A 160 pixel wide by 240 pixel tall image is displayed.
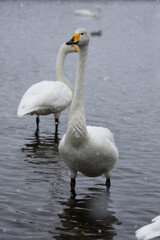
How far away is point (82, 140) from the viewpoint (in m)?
6.45

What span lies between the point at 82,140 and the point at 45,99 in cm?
424

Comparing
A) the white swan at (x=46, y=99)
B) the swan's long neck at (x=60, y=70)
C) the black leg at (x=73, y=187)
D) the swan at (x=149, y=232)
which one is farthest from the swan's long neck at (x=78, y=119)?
the swan's long neck at (x=60, y=70)

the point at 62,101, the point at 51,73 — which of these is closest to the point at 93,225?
the point at 62,101

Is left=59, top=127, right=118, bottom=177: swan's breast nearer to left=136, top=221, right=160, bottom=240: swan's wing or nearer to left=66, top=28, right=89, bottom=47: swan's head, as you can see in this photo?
left=66, top=28, right=89, bottom=47: swan's head

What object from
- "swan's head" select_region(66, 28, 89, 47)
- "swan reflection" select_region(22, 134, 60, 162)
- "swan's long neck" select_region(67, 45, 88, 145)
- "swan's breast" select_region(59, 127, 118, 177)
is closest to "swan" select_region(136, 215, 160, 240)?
"swan's breast" select_region(59, 127, 118, 177)

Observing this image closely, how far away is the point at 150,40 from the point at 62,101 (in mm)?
25277

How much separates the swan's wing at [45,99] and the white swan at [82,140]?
11.9ft

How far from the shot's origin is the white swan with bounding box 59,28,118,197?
6.45 meters

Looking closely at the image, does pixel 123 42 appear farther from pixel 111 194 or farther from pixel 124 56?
pixel 111 194

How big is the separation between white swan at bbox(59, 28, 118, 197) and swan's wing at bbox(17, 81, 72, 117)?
11.9 ft

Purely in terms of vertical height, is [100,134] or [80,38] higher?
[80,38]

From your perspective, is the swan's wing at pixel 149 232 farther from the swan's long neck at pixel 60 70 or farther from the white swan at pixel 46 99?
the swan's long neck at pixel 60 70

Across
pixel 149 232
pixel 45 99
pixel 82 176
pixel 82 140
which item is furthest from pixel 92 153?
pixel 45 99

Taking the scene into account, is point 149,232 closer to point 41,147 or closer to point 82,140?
point 82,140
